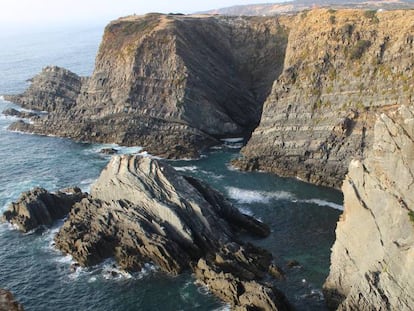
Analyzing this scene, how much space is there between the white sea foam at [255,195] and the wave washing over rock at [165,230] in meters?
8.00

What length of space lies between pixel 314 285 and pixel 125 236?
21.4 m

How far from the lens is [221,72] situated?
372 feet

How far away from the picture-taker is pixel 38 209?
65.1m

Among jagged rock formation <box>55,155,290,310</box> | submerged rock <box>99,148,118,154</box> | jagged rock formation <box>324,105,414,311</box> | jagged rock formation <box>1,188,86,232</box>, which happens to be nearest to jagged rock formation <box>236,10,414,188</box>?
jagged rock formation <box>55,155,290,310</box>

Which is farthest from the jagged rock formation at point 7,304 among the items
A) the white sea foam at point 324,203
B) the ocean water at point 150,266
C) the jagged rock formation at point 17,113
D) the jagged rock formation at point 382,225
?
the jagged rock formation at point 17,113

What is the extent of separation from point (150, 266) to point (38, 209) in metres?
A: 20.4

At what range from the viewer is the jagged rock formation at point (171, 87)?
10044 centimetres

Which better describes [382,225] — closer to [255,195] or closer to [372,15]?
[255,195]

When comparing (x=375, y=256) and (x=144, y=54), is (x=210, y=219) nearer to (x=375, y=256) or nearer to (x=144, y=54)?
(x=375, y=256)

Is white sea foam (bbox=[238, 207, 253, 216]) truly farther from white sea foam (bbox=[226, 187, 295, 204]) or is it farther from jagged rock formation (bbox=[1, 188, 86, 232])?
jagged rock formation (bbox=[1, 188, 86, 232])

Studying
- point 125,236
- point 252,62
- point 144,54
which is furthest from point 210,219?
point 252,62

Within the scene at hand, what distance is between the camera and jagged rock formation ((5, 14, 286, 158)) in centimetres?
10044

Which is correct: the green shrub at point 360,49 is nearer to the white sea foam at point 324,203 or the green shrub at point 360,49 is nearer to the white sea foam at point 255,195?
the white sea foam at point 255,195

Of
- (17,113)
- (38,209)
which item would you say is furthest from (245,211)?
(17,113)
